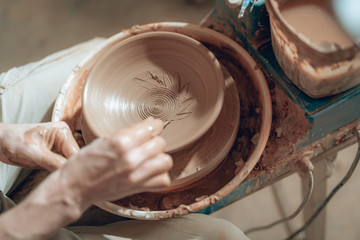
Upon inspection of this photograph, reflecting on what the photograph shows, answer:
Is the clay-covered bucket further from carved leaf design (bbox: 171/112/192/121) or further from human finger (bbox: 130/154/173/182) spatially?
human finger (bbox: 130/154/173/182)

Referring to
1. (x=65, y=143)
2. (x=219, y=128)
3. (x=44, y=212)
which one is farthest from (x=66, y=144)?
(x=219, y=128)

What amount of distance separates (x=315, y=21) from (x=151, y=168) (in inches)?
29.2

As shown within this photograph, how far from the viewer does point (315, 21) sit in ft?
3.94

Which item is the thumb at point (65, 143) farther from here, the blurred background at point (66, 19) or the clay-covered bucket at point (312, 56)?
the blurred background at point (66, 19)

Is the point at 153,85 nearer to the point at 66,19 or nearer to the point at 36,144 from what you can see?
the point at 36,144

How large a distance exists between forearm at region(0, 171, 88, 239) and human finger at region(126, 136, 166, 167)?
0.19 meters

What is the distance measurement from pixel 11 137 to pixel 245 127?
0.87 metres

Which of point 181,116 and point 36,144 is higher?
point 36,144

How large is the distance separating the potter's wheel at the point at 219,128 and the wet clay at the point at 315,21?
248 millimetres

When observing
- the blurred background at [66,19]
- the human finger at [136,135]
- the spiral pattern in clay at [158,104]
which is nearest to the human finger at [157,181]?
the human finger at [136,135]

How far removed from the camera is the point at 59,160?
1.14 m

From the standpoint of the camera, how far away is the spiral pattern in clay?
4.55 feet

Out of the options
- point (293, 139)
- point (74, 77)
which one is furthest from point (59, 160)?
point (293, 139)

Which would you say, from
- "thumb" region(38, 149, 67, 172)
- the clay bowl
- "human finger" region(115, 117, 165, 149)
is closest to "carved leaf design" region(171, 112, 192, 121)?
the clay bowl
